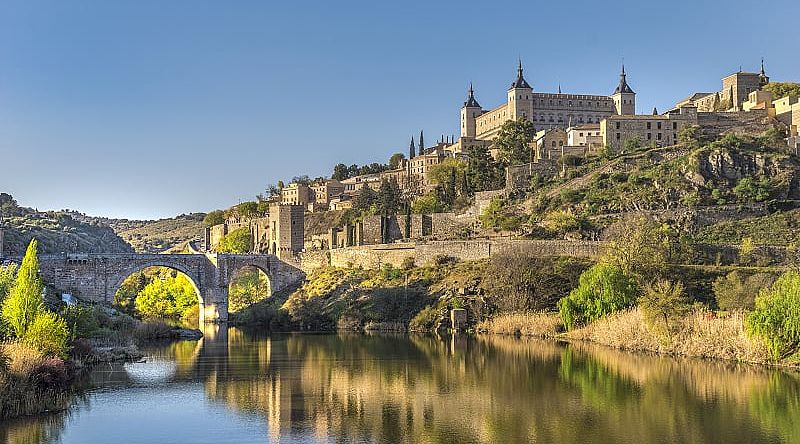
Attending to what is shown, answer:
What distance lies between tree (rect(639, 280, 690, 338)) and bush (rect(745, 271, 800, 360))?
6234 millimetres

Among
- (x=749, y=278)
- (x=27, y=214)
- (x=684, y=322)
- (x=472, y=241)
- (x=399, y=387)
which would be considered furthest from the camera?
(x=27, y=214)

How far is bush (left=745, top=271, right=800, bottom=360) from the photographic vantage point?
37.0 m

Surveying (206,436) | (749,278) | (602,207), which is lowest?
Result: (206,436)

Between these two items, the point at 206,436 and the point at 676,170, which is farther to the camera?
the point at 676,170

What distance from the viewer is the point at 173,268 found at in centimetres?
8600

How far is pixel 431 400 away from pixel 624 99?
9265cm

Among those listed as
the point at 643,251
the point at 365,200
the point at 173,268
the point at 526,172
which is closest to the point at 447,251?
the point at 643,251

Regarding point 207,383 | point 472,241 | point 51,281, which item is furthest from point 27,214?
point 207,383

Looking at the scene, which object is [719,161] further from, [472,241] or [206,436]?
[206,436]

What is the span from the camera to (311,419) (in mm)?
29578

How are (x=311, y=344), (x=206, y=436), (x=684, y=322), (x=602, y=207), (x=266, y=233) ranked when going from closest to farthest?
(x=206, y=436), (x=684, y=322), (x=311, y=344), (x=602, y=207), (x=266, y=233)

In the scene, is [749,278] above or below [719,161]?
below

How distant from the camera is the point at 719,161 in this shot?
80938 millimetres

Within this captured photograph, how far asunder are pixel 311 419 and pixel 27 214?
11848 cm
